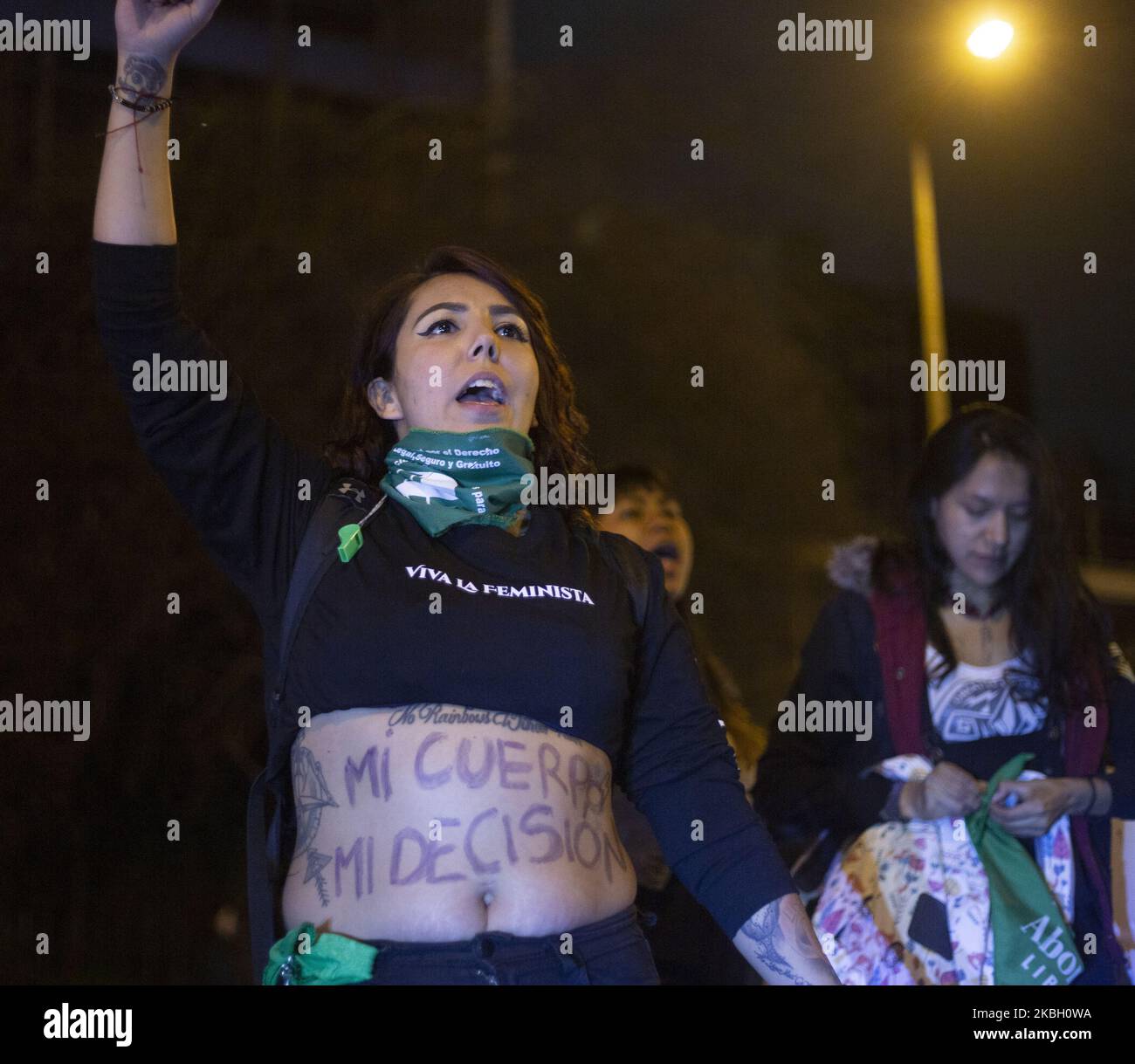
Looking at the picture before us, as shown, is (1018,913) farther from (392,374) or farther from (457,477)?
(392,374)

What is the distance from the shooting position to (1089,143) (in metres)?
5.88

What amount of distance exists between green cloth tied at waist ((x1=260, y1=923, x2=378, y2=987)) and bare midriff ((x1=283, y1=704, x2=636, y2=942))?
4cm

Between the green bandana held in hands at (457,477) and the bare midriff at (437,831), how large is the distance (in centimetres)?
38

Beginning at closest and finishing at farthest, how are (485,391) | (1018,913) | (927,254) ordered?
(485,391) → (1018,913) → (927,254)

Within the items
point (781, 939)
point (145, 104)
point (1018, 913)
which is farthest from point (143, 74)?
point (1018, 913)

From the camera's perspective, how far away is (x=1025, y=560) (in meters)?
3.61

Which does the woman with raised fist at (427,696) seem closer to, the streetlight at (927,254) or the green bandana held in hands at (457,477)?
the green bandana held in hands at (457,477)

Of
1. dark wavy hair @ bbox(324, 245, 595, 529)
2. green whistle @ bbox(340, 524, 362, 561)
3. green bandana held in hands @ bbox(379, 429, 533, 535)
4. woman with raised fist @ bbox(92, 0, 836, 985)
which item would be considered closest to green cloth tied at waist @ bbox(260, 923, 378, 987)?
woman with raised fist @ bbox(92, 0, 836, 985)

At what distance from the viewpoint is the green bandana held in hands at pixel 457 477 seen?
234 cm

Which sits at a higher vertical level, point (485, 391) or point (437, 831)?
point (485, 391)

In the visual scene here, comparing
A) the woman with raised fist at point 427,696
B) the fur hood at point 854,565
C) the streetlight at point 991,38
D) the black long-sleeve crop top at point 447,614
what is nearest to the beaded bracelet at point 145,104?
the woman with raised fist at point 427,696

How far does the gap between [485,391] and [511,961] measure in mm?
1010

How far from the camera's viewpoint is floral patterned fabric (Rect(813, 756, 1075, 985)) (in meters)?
3.19
